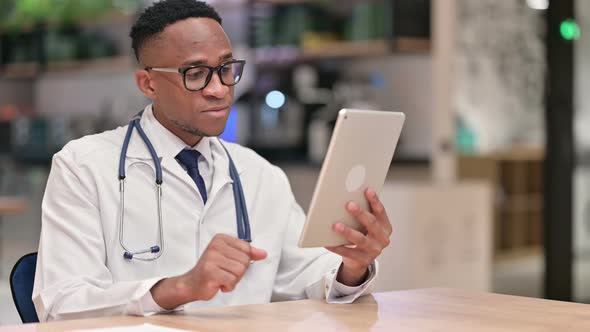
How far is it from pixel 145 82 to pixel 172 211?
0.33m

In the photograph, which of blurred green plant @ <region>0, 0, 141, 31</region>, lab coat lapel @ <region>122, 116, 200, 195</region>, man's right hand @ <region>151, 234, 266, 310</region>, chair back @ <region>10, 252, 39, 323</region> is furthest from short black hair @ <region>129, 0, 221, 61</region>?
blurred green plant @ <region>0, 0, 141, 31</region>

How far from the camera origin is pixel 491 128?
7.58 m

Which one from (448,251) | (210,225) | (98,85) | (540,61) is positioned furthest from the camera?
(98,85)

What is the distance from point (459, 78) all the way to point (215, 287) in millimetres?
5063

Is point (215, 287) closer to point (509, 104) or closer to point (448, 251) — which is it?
point (448, 251)

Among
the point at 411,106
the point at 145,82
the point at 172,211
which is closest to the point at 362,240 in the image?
the point at 172,211

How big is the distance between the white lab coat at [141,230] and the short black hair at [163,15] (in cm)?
20

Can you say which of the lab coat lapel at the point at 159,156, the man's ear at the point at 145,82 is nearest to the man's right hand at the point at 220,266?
the lab coat lapel at the point at 159,156

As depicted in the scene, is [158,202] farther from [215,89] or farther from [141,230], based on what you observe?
[215,89]

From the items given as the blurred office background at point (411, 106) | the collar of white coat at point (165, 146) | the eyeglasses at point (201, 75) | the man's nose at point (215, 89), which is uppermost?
the eyeglasses at point (201, 75)

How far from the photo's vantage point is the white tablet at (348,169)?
187 cm

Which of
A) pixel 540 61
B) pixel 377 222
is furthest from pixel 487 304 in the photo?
pixel 540 61

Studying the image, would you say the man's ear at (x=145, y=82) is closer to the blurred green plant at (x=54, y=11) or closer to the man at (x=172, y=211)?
the man at (x=172, y=211)

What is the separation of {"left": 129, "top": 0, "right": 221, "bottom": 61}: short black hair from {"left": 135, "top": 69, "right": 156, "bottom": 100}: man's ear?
2.3 inches
